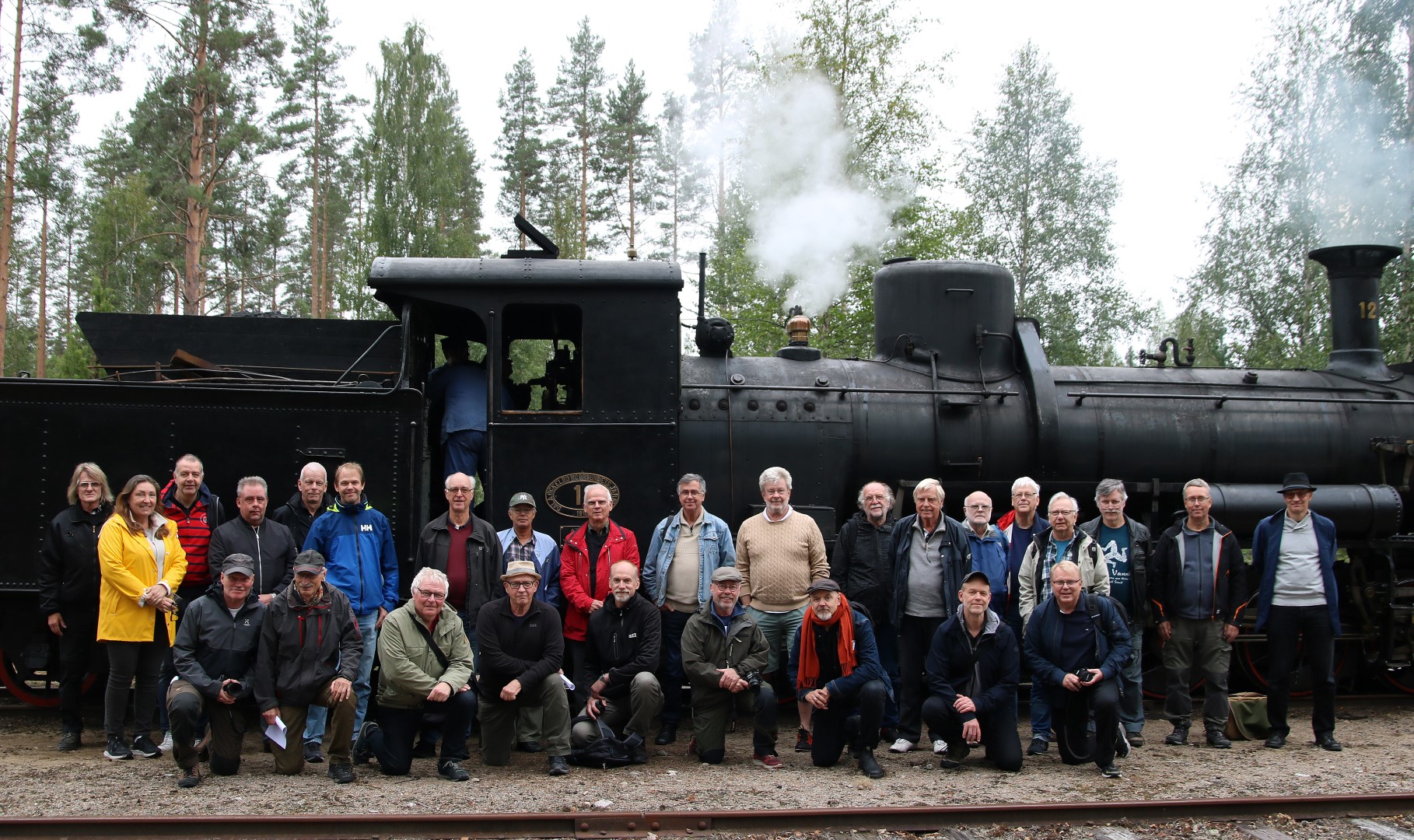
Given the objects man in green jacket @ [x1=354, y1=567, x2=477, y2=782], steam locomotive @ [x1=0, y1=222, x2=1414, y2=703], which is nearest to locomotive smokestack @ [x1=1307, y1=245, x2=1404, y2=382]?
Answer: steam locomotive @ [x1=0, y1=222, x2=1414, y2=703]

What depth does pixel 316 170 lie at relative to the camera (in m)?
29.4

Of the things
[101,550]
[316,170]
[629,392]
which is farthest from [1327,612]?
[316,170]

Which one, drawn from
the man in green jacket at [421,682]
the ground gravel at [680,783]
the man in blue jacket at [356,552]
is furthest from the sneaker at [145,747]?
the man in green jacket at [421,682]

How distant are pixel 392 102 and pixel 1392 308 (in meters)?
21.7

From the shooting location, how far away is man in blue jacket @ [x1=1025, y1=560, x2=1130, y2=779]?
20.1ft

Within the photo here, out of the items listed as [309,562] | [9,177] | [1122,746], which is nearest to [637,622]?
[309,562]

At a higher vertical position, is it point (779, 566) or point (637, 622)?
point (779, 566)

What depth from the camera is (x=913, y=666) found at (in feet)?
21.7

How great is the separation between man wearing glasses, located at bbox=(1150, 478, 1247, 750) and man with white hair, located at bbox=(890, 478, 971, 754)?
148 centimetres

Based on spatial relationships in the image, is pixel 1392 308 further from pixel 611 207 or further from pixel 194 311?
pixel 194 311

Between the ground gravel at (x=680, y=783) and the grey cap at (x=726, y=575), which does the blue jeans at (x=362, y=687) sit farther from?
the grey cap at (x=726, y=575)

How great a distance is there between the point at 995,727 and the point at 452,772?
3129mm

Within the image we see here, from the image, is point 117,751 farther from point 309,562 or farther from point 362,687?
point 309,562

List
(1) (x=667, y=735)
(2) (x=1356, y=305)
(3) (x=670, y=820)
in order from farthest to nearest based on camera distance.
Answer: (2) (x=1356, y=305) < (1) (x=667, y=735) < (3) (x=670, y=820)
